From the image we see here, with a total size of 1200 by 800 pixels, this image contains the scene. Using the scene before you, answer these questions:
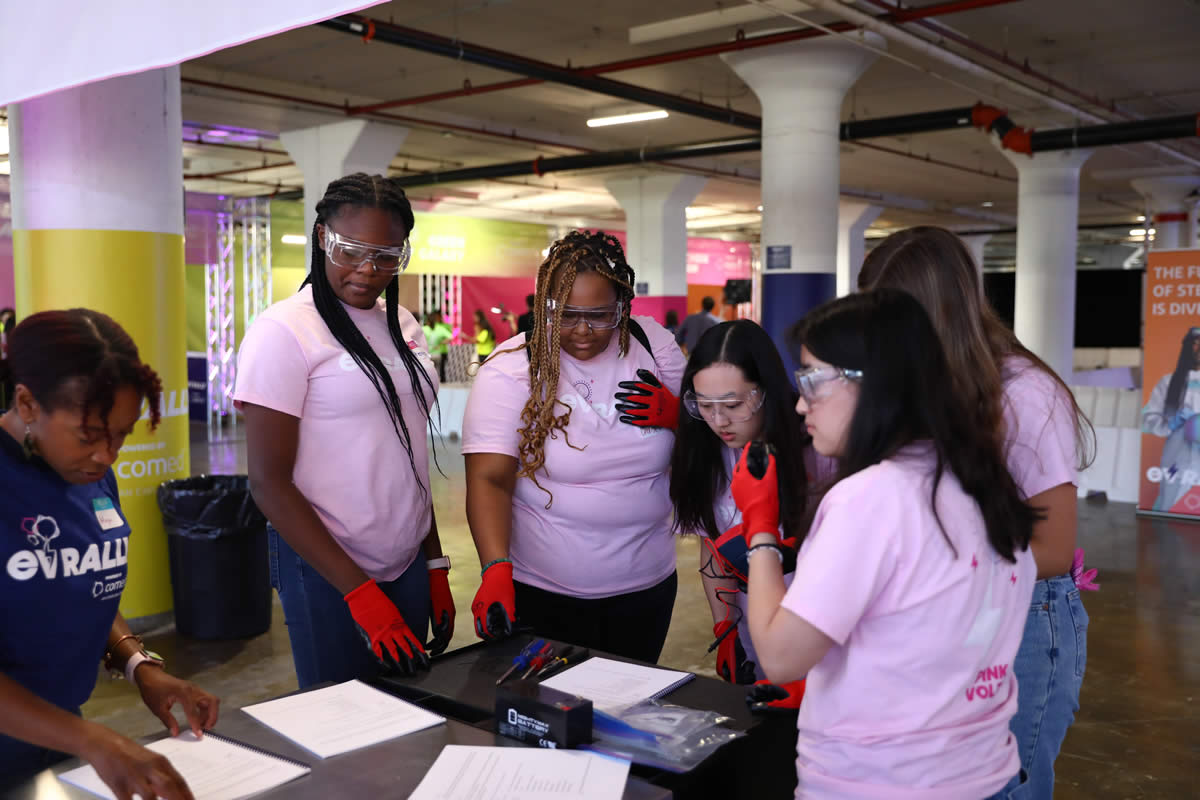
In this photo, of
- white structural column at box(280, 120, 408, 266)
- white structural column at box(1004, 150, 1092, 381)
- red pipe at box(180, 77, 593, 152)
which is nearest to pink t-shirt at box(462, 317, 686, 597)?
red pipe at box(180, 77, 593, 152)

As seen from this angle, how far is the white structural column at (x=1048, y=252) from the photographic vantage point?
10914 mm

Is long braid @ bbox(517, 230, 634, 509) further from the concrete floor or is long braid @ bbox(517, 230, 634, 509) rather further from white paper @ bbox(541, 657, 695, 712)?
the concrete floor

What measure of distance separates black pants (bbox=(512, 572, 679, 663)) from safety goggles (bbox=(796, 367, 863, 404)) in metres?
0.93

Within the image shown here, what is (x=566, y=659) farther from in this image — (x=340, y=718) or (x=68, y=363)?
(x=68, y=363)

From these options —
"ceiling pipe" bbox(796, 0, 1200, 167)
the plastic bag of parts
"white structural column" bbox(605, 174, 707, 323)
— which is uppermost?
"ceiling pipe" bbox(796, 0, 1200, 167)

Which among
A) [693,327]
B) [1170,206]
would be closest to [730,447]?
[693,327]

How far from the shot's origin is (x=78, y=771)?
4.23ft

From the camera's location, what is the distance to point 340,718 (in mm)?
1486

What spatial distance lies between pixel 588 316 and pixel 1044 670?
3.54ft

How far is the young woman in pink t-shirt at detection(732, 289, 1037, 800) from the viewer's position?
3.84ft

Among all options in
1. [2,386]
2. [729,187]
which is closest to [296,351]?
[2,386]

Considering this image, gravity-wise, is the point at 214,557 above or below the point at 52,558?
below

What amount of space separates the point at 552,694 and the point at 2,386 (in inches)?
34.3

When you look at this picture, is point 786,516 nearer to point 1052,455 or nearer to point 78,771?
point 1052,455
